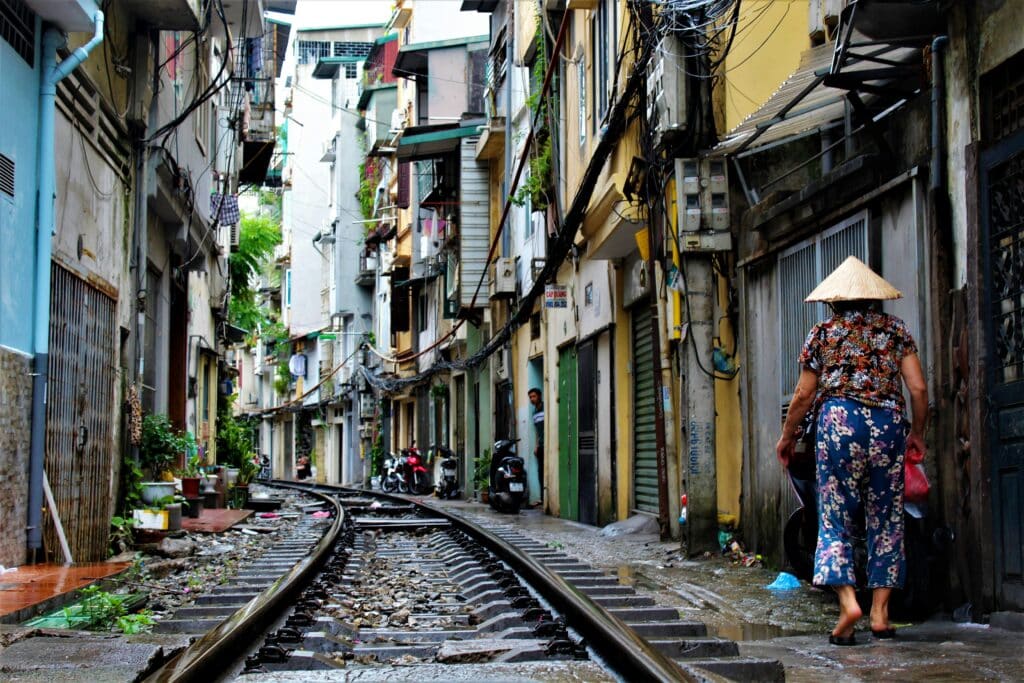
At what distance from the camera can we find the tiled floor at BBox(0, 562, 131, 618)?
675 cm

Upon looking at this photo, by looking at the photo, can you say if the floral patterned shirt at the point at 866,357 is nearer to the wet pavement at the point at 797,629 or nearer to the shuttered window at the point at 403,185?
the wet pavement at the point at 797,629

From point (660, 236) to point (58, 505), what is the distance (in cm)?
565

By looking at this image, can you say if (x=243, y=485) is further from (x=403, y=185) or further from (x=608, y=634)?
(x=403, y=185)

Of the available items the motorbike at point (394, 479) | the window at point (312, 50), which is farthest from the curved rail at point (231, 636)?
the window at point (312, 50)

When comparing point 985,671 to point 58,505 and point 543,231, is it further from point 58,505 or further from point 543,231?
point 543,231

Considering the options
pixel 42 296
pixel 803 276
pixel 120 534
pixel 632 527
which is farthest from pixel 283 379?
pixel 803 276

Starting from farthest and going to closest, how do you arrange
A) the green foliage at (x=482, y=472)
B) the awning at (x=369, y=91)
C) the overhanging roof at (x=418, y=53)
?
1. the awning at (x=369, y=91)
2. the overhanging roof at (x=418, y=53)
3. the green foliage at (x=482, y=472)

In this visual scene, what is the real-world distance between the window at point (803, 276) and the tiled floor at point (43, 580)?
5086 mm

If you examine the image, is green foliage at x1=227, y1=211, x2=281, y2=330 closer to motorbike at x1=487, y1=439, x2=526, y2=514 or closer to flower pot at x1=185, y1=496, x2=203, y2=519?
motorbike at x1=487, y1=439, x2=526, y2=514

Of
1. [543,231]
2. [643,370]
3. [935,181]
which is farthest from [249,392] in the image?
[935,181]

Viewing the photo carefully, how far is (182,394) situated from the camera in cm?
2012

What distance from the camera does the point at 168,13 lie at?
12367mm

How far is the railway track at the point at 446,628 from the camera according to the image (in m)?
4.55

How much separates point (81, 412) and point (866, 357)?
710 cm
